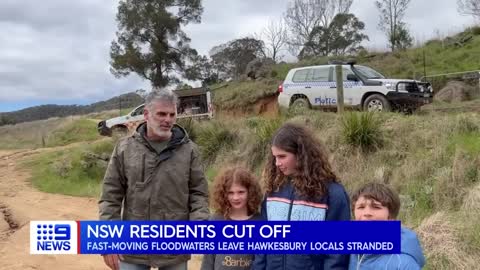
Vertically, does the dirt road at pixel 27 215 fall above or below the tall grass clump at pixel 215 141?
below

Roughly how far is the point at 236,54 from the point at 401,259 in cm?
3630

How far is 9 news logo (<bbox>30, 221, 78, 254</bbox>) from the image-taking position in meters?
3.06

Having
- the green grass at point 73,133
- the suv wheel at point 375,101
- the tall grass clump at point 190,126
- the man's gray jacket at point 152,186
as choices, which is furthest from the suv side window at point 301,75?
the green grass at point 73,133

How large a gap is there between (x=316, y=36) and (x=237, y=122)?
86.3 ft

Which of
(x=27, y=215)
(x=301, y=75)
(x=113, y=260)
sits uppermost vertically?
(x=301, y=75)

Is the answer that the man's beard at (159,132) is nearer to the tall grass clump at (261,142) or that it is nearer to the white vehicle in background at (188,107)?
the tall grass clump at (261,142)

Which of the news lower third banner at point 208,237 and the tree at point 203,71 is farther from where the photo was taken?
the tree at point 203,71

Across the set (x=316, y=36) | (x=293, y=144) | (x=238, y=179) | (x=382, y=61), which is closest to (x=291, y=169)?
(x=293, y=144)

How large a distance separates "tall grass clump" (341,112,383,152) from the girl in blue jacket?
5960 mm

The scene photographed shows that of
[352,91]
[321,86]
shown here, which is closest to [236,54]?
[321,86]

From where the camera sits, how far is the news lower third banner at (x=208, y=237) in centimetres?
262

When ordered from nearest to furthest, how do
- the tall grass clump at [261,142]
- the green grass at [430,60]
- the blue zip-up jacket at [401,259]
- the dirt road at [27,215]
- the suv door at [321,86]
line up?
1. the blue zip-up jacket at [401,259]
2. the dirt road at [27,215]
3. the tall grass clump at [261,142]
4. the suv door at [321,86]
5. the green grass at [430,60]

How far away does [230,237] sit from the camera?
2.96 m

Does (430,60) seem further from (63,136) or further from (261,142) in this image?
(63,136)
